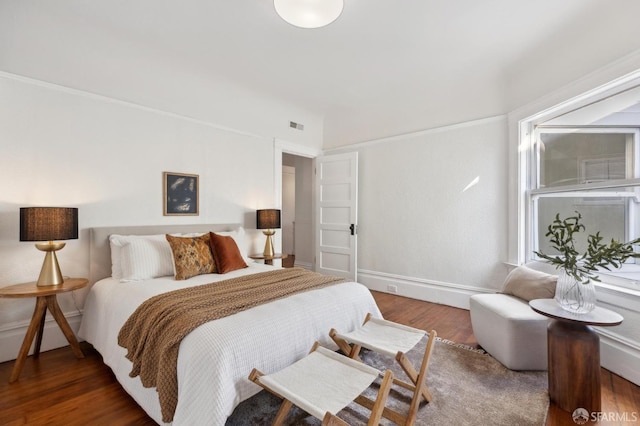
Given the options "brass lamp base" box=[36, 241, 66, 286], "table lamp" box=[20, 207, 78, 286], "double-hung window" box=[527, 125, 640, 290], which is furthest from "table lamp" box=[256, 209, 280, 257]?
"double-hung window" box=[527, 125, 640, 290]

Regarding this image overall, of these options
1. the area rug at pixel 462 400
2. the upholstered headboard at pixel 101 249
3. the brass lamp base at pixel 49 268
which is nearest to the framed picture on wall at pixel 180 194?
the upholstered headboard at pixel 101 249

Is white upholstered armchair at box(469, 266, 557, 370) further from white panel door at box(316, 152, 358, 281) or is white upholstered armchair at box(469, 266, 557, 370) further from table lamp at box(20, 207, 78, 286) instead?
table lamp at box(20, 207, 78, 286)

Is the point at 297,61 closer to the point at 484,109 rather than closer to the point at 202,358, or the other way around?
the point at 484,109

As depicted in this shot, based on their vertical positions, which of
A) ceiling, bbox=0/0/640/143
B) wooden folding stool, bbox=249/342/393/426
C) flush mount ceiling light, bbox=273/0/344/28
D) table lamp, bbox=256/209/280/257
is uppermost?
ceiling, bbox=0/0/640/143

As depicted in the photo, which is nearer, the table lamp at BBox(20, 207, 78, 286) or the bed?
the bed

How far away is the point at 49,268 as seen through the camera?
7.51ft

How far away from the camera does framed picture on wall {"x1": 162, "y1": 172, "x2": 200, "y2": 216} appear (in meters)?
3.28

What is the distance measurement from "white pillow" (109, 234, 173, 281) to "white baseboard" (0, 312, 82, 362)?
0.59 metres

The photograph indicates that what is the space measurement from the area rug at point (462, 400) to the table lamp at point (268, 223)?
6.84 feet

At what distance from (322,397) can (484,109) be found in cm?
365

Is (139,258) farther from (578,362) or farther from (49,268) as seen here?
(578,362)

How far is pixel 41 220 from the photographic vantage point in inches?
84.4

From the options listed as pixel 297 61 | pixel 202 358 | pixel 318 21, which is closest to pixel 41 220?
pixel 202 358

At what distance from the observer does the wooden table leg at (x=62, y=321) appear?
2.29 m
